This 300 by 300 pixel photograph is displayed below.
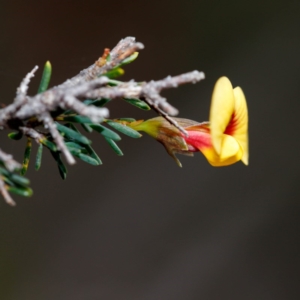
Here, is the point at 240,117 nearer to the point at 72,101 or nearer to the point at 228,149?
the point at 228,149

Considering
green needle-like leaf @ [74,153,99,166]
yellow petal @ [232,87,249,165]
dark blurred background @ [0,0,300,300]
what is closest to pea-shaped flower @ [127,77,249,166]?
yellow petal @ [232,87,249,165]

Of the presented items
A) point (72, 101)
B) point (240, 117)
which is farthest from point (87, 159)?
point (240, 117)

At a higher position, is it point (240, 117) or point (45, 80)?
point (45, 80)

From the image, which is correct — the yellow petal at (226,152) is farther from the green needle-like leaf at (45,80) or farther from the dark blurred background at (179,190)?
the dark blurred background at (179,190)

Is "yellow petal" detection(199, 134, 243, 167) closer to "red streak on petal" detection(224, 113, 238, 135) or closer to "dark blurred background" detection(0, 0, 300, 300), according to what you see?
"red streak on petal" detection(224, 113, 238, 135)

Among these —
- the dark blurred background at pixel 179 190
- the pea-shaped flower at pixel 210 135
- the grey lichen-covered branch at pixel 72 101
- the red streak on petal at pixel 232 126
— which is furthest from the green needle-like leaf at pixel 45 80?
the dark blurred background at pixel 179 190
